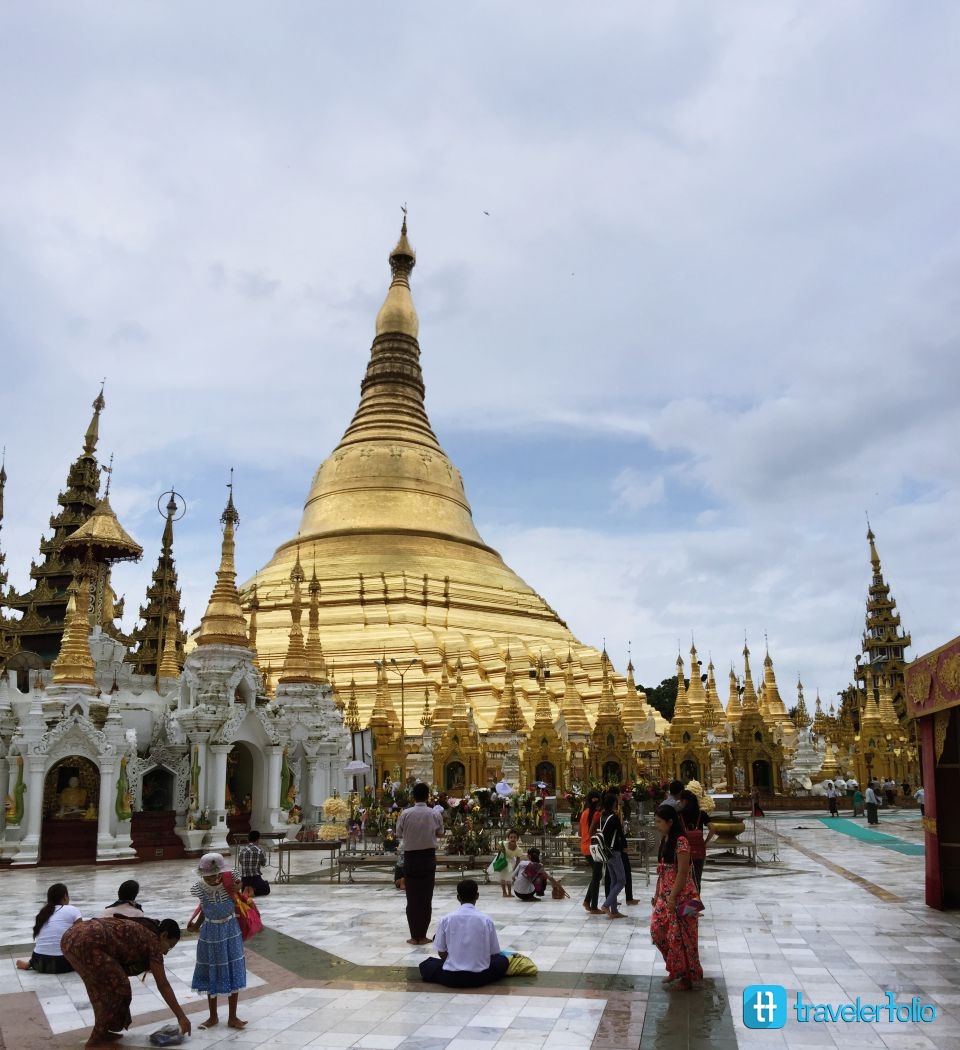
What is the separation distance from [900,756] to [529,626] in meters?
18.3

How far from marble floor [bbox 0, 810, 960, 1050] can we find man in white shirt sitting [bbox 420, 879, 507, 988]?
0.15m

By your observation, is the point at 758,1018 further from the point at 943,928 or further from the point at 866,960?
the point at 943,928

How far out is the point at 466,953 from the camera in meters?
7.65

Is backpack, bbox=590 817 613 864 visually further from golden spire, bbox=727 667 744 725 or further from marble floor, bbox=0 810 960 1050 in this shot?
golden spire, bbox=727 667 744 725

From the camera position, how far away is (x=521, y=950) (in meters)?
9.13

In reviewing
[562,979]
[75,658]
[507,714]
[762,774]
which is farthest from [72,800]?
[762,774]

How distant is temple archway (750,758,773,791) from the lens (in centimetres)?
3719

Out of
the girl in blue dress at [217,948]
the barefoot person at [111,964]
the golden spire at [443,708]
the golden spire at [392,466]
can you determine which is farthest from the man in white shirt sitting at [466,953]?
the golden spire at [392,466]

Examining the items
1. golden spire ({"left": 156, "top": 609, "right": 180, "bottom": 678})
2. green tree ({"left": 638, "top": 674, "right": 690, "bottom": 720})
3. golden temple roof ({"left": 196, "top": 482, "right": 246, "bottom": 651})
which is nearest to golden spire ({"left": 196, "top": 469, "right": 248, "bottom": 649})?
golden temple roof ({"left": 196, "top": 482, "right": 246, "bottom": 651})

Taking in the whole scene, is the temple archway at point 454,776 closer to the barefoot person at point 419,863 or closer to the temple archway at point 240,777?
the temple archway at point 240,777

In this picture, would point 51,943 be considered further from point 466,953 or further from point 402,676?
point 402,676

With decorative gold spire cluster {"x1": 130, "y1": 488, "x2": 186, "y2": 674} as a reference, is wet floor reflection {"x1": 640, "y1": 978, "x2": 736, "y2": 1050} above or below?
below

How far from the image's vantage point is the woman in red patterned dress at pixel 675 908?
23.9 feet

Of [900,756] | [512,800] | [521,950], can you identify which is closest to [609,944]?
[521,950]
